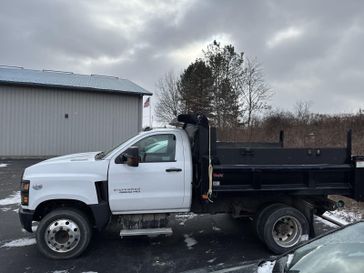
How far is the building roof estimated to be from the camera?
802 inches

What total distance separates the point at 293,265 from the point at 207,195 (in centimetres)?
293

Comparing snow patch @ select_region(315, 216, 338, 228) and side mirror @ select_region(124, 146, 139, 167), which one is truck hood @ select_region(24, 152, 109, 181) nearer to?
side mirror @ select_region(124, 146, 139, 167)

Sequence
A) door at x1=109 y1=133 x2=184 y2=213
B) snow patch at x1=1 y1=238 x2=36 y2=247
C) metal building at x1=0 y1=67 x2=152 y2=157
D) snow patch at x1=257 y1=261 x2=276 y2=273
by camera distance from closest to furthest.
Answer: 1. snow patch at x1=257 y1=261 x2=276 y2=273
2. door at x1=109 y1=133 x2=184 y2=213
3. snow patch at x1=1 y1=238 x2=36 y2=247
4. metal building at x1=0 y1=67 x2=152 y2=157

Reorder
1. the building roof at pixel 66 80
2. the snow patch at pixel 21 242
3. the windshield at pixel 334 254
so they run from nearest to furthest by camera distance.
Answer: the windshield at pixel 334 254 → the snow patch at pixel 21 242 → the building roof at pixel 66 80

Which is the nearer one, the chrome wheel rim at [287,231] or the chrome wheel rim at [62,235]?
the chrome wheel rim at [62,235]

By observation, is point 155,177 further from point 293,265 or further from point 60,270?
point 293,265

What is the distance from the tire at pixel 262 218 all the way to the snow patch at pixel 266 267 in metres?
2.97

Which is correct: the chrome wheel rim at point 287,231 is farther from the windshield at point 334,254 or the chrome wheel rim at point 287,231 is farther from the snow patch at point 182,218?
the windshield at point 334,254

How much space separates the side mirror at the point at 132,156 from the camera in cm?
532

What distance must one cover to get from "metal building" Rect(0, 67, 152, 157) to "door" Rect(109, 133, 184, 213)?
54.3 feet

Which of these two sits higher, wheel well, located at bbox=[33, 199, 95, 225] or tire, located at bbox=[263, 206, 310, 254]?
wheel well, located at bbox=[33, 199, 95, 225]

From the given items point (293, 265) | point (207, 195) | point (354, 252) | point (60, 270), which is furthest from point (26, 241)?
point (354, 252)

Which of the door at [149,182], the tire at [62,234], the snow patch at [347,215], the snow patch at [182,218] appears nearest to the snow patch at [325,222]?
the snow patch at [347,215]

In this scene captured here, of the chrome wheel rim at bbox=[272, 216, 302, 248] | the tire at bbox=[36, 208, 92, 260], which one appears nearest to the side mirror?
the tire at bbox=[36, 208, 92, 260]
